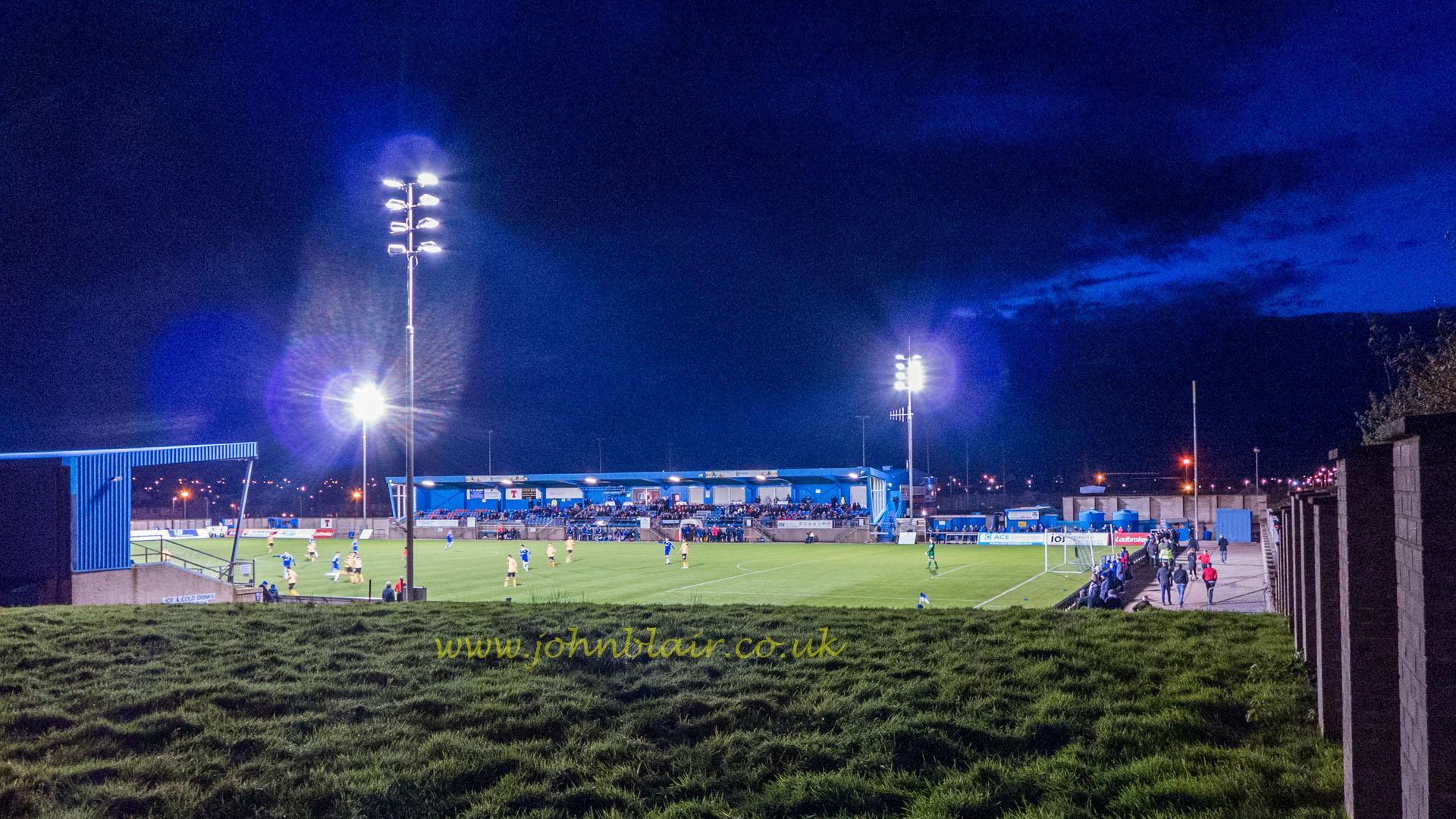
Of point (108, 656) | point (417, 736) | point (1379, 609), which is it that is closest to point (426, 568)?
point (108, 656)

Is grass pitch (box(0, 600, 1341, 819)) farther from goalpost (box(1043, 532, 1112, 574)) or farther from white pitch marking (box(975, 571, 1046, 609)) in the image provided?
goalpost (box(1043, 532, 1112, 574))

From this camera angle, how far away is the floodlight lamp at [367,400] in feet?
147

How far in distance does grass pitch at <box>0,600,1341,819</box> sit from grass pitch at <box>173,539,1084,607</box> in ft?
29.0

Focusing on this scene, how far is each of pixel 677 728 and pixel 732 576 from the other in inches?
1075

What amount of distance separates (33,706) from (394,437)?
125m

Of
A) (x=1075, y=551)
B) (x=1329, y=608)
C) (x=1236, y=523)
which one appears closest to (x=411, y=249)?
(x=1329, y=608)

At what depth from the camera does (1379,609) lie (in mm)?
4633

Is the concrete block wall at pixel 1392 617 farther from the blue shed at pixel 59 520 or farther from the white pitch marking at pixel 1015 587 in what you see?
the blue shed at pixel 59 520

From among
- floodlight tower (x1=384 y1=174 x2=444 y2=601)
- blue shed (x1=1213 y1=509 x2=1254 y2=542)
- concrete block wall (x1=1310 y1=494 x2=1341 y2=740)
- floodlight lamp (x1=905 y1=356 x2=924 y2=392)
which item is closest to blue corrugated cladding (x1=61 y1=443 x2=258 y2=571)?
floodlight tower (x1=384 y1=174 x2=444 y2=601)

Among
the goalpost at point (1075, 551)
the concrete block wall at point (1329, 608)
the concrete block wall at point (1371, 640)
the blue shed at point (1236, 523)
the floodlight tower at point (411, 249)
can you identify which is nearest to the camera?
the concrete block wall at point (1371, 640)

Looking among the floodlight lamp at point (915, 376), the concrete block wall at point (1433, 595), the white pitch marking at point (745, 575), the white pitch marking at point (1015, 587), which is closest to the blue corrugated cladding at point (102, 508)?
the white pitch marking at point (745, 575)

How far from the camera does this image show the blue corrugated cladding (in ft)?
86.3

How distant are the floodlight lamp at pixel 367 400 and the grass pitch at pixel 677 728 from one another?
35323 millimetres

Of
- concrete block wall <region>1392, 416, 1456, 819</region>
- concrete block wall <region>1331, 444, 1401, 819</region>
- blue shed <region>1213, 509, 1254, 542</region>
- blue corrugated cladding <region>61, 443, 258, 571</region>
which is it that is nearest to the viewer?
concrete block wall <region>1392, 416, 1456, 819</region>
